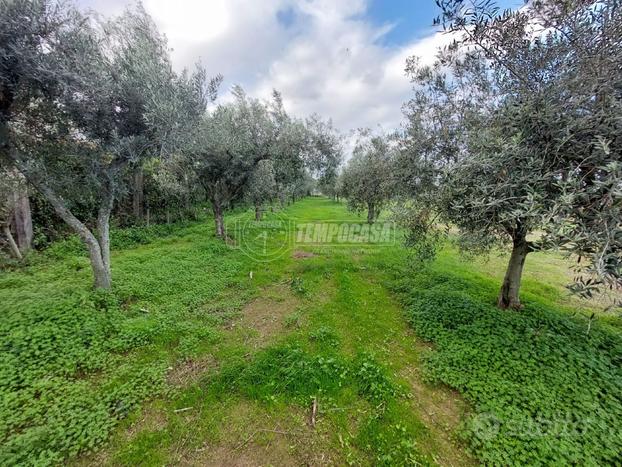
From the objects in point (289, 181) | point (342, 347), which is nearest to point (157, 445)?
point (342, 347)

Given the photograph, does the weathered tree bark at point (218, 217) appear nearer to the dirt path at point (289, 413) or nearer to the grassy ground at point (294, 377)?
the grassy ground at point (294, 377)

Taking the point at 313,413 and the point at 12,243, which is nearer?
the point at 313,413

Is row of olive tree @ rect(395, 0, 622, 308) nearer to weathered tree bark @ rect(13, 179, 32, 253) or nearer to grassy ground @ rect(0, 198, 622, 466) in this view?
grassy ground @ rect(0, 198, 622, 466)

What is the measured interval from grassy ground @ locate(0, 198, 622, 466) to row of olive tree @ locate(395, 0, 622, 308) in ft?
6.37

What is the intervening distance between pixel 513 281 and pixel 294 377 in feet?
18.4

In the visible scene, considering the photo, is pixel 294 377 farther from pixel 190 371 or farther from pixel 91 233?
pixel 91 233

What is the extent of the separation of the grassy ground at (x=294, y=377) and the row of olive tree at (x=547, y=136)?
1.94 metres

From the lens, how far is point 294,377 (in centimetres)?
405

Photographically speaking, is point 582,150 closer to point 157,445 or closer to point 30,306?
point 157,445

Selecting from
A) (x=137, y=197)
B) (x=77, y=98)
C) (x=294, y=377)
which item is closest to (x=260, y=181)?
(x=137, y=197)

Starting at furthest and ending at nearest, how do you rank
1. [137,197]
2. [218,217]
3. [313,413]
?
[137,197], [218,217], [313,413]

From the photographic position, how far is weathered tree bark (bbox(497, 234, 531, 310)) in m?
5.59

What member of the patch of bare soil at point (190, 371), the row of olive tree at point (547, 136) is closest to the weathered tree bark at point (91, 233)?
the patch of bare soil at point (190, 371)

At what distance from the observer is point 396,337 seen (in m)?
5.23
